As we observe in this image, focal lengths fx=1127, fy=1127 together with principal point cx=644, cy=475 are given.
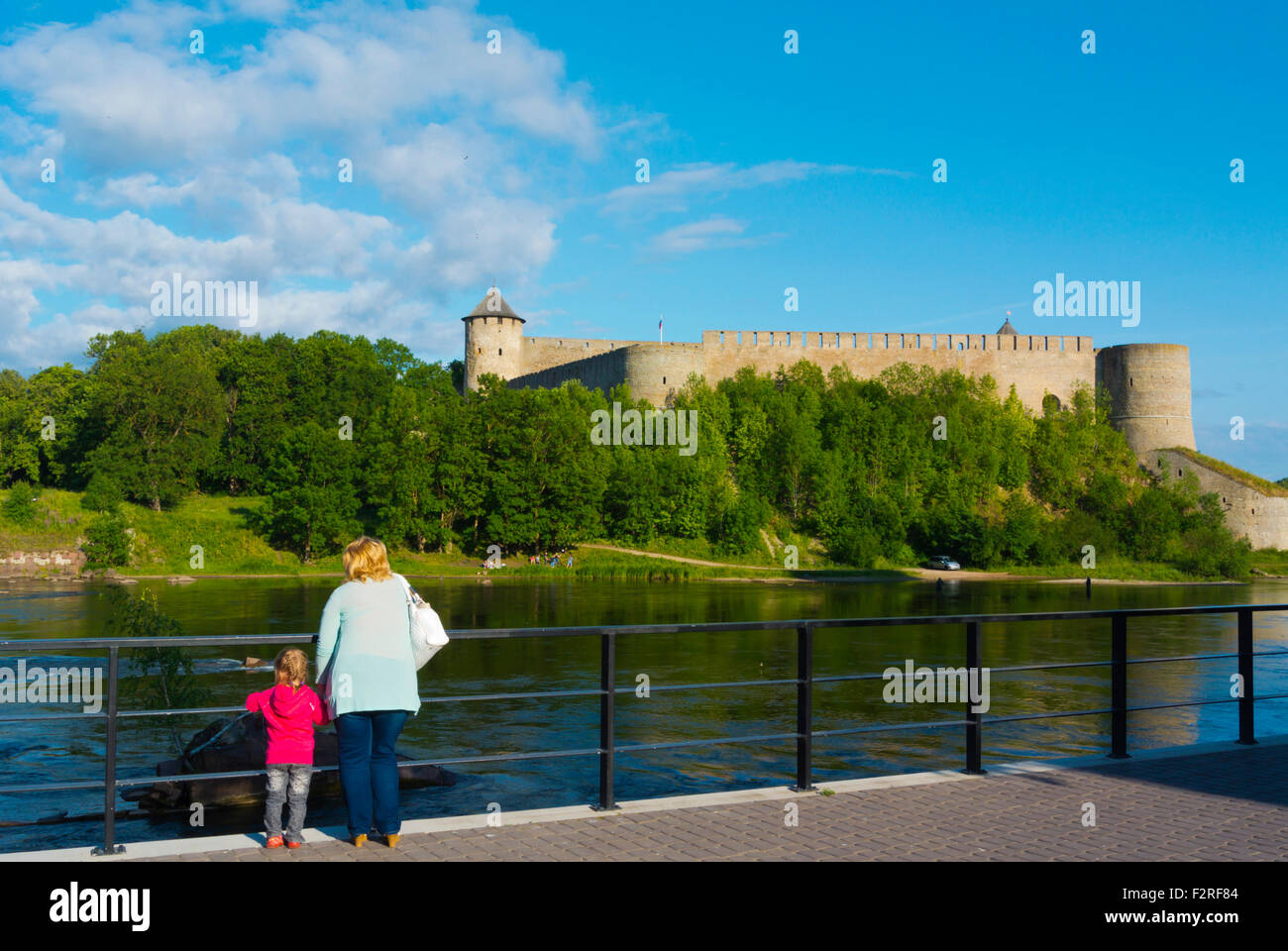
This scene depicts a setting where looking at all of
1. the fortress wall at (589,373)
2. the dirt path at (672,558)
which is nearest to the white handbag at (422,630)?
the dirt path at (672,558)

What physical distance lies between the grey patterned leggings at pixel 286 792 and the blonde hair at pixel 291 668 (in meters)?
0.38

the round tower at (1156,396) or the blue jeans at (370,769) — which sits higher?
the round tower at (1156,396)

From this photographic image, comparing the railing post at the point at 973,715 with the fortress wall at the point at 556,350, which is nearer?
the railing post at the point at 973,715

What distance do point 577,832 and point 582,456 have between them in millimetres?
46630

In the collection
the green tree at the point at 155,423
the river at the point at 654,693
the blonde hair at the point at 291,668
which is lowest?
the river at the point at 654,693

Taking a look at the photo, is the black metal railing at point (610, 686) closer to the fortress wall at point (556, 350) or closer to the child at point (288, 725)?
the child at point (288, 725)

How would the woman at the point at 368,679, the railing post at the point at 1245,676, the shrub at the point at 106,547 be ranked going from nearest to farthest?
the woman at the point at 368,679 < the railing post at the point at 1245,676 < the shrub at the point at 106,547

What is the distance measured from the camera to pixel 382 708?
468cm

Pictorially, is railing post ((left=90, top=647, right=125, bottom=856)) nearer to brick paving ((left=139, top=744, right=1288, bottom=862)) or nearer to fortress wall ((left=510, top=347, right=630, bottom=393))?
brick paving ((left=139, top=744, right=1288, bottom=862))

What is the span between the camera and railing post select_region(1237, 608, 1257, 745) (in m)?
7.03

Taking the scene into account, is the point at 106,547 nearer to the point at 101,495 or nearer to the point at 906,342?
the point at 101,495

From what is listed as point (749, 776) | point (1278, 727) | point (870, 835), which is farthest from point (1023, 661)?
point (870, 835)

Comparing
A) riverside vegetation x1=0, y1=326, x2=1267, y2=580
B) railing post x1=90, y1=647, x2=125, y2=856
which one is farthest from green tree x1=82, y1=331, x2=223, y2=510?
railing post x1=90, y1=647, x2=125, y2=856

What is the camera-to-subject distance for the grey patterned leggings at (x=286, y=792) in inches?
186
